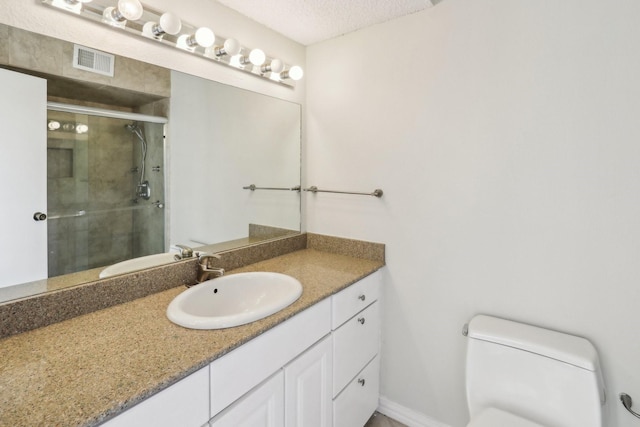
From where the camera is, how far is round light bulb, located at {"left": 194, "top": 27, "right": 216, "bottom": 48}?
1.37m

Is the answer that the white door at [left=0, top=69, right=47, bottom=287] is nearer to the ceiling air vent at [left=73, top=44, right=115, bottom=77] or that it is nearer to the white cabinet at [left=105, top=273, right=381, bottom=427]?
the ceiling air vent at [left=73, top=44, right=115, bottom=77]

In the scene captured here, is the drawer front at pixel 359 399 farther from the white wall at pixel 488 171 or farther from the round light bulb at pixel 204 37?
the round light bulb at pixel 204 37

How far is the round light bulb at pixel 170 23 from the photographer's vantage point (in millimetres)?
1234

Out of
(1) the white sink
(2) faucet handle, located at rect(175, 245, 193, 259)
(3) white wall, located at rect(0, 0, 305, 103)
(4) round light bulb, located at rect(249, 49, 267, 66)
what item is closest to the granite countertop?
(1) the white sink

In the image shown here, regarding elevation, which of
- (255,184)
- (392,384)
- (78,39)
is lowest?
(392,384)

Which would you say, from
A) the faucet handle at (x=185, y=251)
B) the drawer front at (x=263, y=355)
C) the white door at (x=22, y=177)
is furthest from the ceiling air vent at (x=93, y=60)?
the drawer front at (x=263, y=355)

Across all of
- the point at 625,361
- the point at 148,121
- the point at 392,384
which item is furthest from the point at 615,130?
the point at 148,121

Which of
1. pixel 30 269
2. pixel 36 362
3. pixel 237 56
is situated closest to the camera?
pixel 36 362

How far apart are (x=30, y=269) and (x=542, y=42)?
2.04 metres

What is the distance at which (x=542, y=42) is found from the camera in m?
1.28

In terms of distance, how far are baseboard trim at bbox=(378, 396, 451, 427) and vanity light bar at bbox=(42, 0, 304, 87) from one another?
1921 mm

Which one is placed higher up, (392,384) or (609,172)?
(609,172)

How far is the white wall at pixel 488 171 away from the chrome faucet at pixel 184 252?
2.85 ft

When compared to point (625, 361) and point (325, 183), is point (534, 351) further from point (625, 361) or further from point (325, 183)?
point (325, 183)
